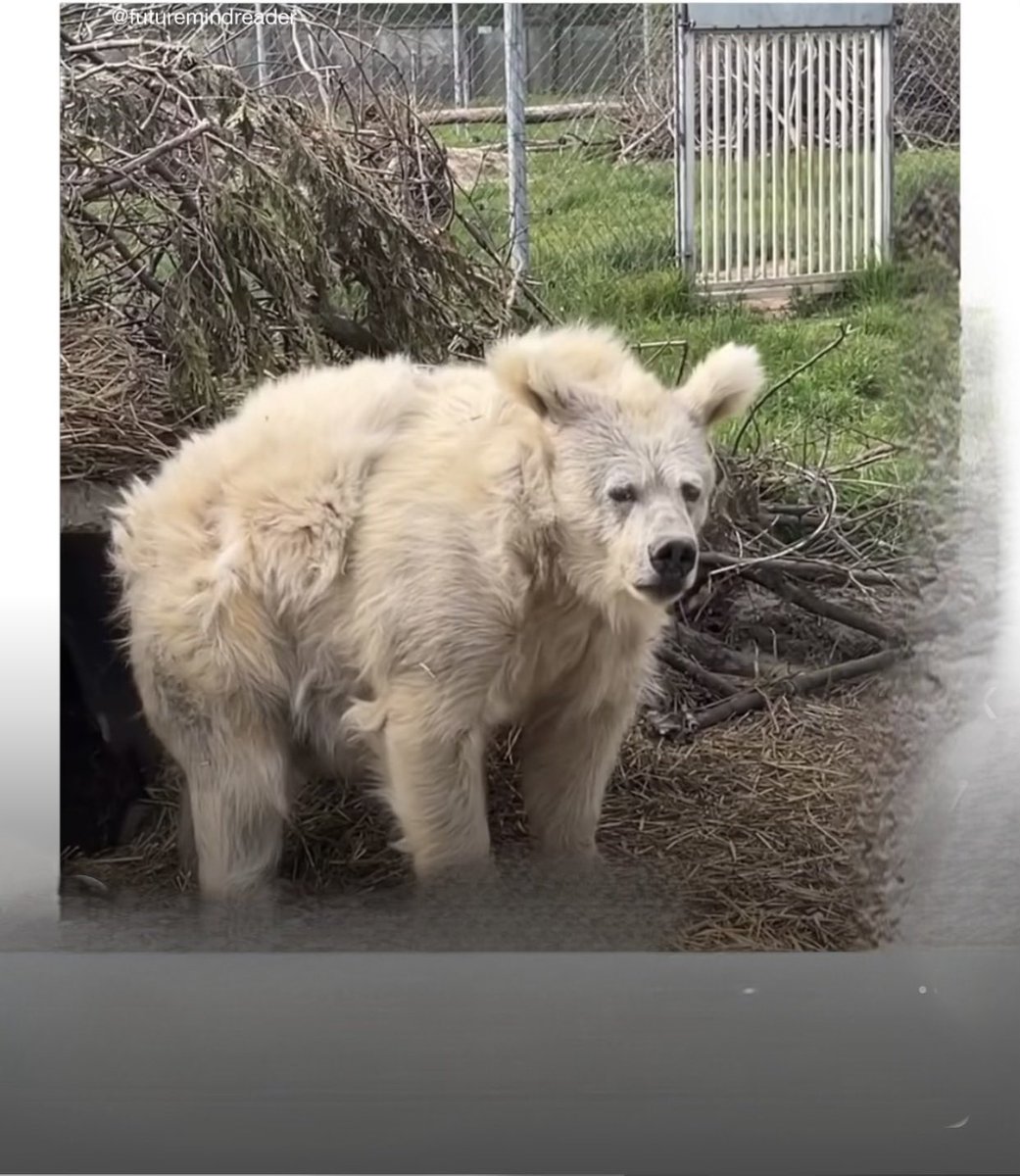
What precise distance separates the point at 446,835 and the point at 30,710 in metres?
0.94

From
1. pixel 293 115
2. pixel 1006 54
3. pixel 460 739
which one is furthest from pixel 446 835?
pixel 1006 54

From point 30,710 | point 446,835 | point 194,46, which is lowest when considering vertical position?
point 446,835

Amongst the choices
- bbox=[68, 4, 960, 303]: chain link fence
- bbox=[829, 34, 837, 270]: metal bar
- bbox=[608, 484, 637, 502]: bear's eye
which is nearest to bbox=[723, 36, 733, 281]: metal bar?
bbox=[68, 4, 960, 303]: chain link fence

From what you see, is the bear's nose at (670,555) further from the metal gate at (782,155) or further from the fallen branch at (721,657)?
the metal gate at (782,155)

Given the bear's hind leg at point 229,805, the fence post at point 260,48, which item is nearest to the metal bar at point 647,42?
the fence post at point 260,48

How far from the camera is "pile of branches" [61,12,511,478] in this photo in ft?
12.7

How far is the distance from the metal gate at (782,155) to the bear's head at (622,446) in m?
0.25

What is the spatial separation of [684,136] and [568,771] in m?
1.44

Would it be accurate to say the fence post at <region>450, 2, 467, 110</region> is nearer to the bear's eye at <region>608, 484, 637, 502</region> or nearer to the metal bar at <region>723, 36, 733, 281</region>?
the metal bar at <region>723, 36, 733, 281</region>

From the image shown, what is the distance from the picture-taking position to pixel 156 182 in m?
3.94

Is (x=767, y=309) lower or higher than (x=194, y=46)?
lower

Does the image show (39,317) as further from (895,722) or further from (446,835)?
(895,722)

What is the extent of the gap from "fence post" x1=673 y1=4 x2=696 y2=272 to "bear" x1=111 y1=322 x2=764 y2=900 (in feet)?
0.95

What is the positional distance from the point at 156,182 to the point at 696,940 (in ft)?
6.76
